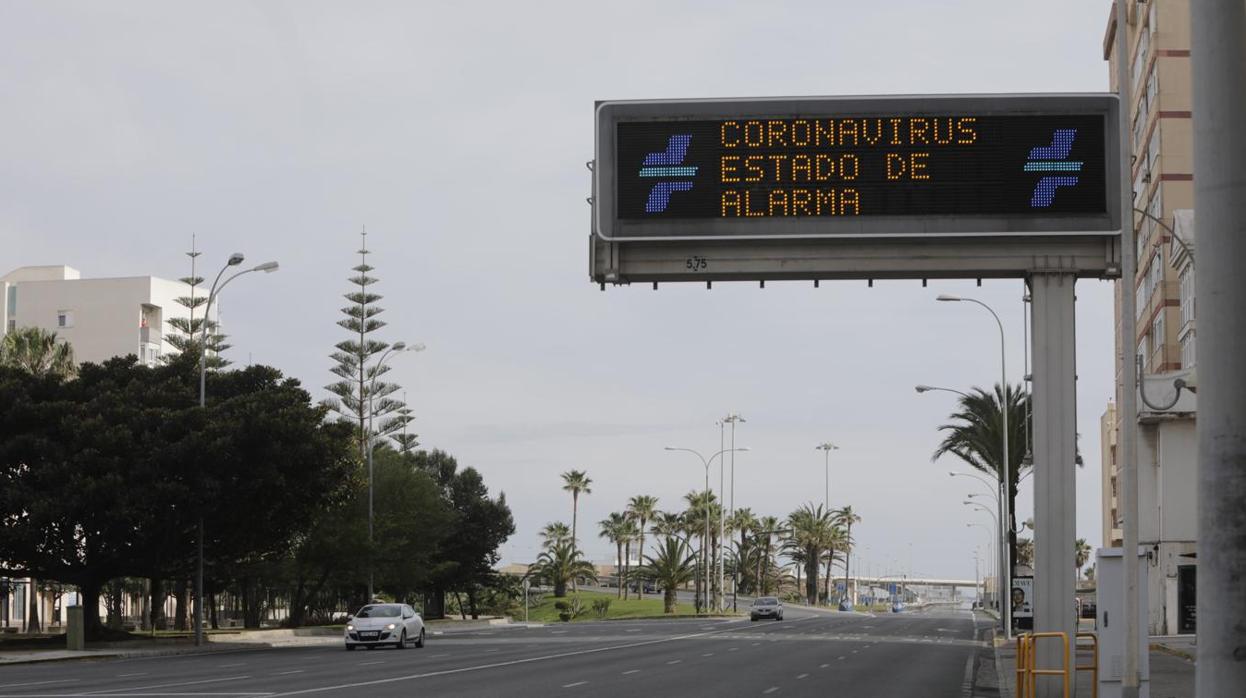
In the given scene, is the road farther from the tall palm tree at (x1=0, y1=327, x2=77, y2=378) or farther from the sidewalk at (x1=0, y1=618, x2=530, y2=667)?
the tall palm tree at (x1=0, y1=327, x2=77, y2=378)

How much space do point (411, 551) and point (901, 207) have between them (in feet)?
161

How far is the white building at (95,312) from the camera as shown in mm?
117812

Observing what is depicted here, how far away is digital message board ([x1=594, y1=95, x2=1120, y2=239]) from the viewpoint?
20484mm

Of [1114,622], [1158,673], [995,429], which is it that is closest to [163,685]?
[1114,622]

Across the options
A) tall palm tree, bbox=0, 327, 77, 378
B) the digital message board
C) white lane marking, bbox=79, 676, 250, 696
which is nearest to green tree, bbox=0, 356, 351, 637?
white lane marking, bbox=79, 676, 250, 696

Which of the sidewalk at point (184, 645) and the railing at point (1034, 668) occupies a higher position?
the railing at point (1034, 668)

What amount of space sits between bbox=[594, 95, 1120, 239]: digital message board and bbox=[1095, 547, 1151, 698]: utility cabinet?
477 centimetres

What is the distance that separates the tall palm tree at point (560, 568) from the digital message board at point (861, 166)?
357ft

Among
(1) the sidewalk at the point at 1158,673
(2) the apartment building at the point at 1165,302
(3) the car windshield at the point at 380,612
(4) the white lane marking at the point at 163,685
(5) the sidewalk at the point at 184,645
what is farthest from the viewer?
(2) the apartment building at the point at 1165,302

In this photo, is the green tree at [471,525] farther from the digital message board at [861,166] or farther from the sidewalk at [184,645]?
the digital message board at [861,166]

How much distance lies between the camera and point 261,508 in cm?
4697

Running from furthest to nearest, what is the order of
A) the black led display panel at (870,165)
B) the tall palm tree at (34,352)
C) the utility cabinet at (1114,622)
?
the tall palm tree at (34,352) < the black led display panel at (870,165) < the utility cabinet at (1114,622)

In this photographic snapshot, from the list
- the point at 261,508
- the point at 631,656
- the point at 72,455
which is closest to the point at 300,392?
the point at 261,508

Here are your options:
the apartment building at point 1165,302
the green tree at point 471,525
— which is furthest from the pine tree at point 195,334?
the apartment building at point 1165,302
